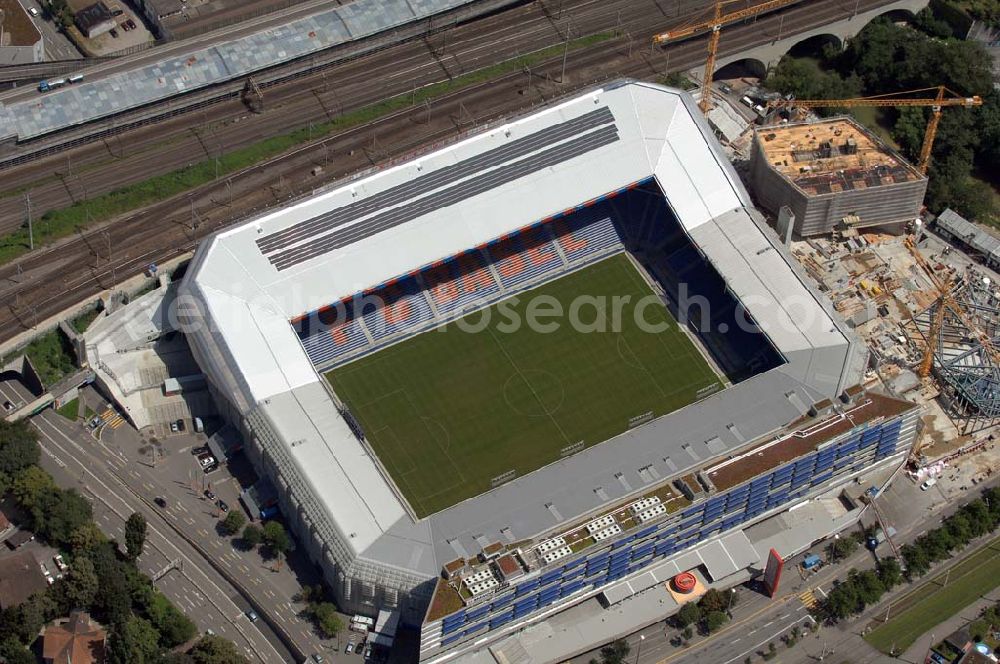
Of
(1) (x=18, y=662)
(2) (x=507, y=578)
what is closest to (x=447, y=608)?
(2) (x=507, y=578)

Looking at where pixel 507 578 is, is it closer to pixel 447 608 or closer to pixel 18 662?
pixel 447 608

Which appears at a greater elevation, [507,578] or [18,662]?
[18,662]

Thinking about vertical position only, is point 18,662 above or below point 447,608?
above
